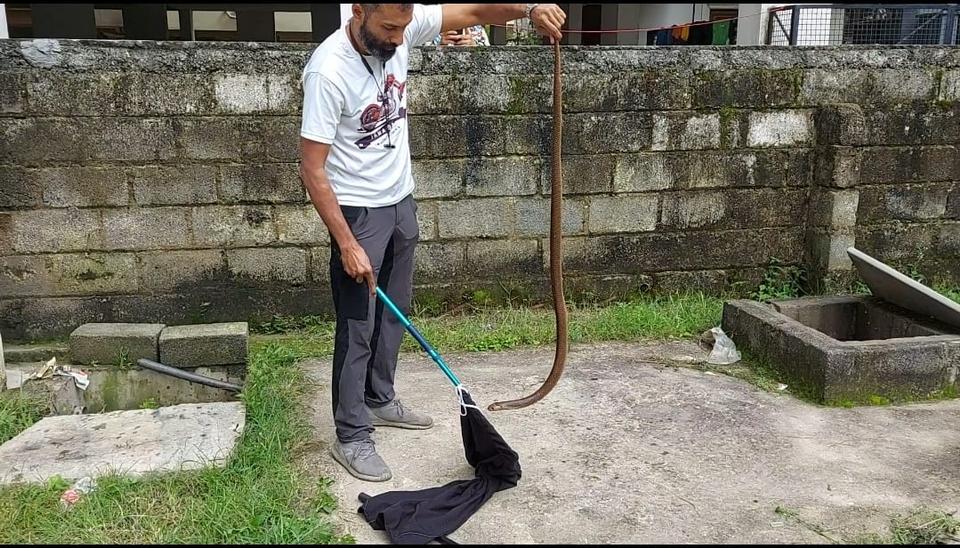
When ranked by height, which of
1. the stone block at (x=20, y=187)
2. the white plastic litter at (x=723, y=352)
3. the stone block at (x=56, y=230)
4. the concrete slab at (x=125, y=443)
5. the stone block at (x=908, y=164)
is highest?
the stone block at (x=908, y=164)

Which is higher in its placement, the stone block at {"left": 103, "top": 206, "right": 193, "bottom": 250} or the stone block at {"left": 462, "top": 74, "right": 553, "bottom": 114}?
the stone block at {"left": 462, "top": 74, "right": 553, "bottom": 114}

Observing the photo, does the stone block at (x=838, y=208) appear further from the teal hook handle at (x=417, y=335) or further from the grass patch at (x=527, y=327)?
the teal hook handle at (x=417, y=335)

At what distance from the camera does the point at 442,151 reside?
481 centimetres

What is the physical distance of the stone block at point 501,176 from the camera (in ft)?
16.0

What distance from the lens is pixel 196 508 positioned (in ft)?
9.11

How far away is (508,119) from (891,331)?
8.66 feet

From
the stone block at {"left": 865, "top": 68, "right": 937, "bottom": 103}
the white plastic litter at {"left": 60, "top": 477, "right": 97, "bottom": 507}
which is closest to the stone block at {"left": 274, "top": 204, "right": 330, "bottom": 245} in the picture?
the white plastic litter at {"left": 60, "top": 477, "right": 97, "bottom": 507}

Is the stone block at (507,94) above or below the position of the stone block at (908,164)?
above

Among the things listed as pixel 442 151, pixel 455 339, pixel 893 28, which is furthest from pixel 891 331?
pixel 893 28

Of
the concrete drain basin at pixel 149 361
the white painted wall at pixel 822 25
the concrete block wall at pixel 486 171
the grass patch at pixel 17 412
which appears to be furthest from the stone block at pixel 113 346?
the white painted wall at pixel 822 25

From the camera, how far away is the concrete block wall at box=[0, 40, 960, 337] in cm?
441

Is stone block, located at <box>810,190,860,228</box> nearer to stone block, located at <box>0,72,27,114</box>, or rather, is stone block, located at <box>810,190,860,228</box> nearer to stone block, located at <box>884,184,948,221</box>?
stone block, located at <box>884,184,948,221</box>

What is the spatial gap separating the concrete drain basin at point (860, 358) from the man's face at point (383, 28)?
2.56 meters

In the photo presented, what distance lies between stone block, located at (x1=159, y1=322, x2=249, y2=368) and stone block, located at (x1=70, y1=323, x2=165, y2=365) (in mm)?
67
